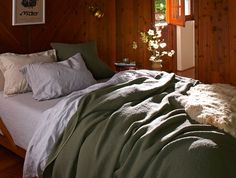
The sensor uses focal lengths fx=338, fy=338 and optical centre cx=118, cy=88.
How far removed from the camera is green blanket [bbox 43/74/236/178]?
1.72 meters

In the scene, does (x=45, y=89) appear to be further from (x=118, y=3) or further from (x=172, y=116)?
(x=118, y=3)

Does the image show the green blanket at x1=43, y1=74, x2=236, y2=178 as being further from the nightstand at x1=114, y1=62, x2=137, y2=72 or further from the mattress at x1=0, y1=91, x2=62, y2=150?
the nightstand at x1=114, y1=62, x2=137, y2=72

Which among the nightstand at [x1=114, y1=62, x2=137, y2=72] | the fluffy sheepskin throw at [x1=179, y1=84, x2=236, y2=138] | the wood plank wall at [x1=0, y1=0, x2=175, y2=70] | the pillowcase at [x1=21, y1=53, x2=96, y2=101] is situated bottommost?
the fluffy sheepskin throw at [x1=179, y1=84, x2=236, y2=138]

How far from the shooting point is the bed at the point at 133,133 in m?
1.76

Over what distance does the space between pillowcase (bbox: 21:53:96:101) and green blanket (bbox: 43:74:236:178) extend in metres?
0.51

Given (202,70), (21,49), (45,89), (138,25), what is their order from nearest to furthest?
(45,89), (21,49), (202,70), (138,25)

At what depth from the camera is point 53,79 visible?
296 cm

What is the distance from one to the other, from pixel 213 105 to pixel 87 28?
2.52 meters

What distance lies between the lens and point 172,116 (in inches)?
82.9

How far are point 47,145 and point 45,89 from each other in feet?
2.39

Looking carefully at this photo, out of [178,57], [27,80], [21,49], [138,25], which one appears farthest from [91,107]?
[178,57]

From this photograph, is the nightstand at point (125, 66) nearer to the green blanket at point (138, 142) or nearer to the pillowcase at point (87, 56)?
the pillowcase at point (87, 56)

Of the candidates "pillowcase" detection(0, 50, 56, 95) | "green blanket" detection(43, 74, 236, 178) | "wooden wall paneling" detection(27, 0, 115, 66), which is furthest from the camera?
"wooden wall paneling" detection(27, 0, 115, 66)

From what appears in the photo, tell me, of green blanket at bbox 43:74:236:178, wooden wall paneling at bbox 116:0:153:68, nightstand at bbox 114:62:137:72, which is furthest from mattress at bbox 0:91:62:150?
wooden wall paneling at bbox 116:0:153:68
